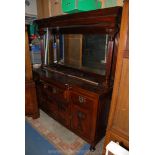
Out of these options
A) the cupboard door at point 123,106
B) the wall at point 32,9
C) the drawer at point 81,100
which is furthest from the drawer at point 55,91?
the wall at point 32,9

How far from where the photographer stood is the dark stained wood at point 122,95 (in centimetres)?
98

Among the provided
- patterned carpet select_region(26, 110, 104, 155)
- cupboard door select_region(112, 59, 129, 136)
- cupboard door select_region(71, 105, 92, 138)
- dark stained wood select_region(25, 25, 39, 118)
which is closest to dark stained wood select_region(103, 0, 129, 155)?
cupboard door select_region(112, 59, 129, 136)

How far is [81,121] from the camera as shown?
5.63 ft

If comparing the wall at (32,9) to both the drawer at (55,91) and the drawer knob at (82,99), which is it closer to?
the drawer at (55,91)

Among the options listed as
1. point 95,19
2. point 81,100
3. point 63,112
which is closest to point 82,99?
point 81,100

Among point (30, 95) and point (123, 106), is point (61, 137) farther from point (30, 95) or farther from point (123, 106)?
point (123, 106)

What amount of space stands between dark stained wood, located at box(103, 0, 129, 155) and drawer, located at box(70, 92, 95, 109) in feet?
1.11

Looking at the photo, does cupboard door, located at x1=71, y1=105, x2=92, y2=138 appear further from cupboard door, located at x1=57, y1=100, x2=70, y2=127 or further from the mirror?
the mirror

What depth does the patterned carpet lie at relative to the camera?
1698 mm
